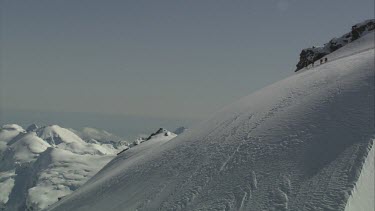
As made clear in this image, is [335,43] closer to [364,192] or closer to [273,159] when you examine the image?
[273,159]

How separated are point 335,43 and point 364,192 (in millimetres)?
73766

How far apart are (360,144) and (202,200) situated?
9.57 m

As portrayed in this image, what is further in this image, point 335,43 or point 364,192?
point 335,43

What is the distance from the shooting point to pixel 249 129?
34.2 metres

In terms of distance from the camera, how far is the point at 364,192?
2194cm

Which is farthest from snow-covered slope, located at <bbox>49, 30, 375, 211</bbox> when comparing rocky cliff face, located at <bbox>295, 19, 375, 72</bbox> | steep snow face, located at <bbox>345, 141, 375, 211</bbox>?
rocky cliff face, located at <bbox>295, 19, 375, 72</bbox>

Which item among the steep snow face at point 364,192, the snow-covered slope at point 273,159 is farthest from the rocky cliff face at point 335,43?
the steep snow face at point 364,192

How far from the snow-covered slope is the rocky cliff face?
46.1 m

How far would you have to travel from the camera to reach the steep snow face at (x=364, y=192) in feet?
68.7

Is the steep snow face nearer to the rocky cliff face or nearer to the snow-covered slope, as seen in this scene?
the snow-covered slope

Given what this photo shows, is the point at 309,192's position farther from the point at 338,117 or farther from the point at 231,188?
the point at 338,117

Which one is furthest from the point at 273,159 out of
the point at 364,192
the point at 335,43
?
the point at 335,43

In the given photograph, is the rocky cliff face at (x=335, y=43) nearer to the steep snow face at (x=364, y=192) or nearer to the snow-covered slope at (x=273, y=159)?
the snow-covered slope at (x=273, y=159)

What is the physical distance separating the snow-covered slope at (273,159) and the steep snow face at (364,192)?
26 cm
